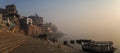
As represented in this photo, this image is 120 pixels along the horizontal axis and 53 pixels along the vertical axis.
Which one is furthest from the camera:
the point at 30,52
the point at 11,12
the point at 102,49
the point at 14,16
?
the point at 11,12

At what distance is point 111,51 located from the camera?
59.7 meters

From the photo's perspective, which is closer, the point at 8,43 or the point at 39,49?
the point at 8,43

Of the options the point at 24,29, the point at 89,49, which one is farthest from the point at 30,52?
the point at 24,29

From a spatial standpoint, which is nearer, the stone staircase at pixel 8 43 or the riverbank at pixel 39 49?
the stone staircase at pixel 8 43

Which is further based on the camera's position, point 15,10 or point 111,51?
point 15,10

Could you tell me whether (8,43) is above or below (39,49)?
above

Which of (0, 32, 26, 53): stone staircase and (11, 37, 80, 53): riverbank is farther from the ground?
(0, 32, 26, 53): stone staircase

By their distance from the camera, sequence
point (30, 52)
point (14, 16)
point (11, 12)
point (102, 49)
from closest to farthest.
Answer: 1. point (30, 52)
2. point (102, 49)
3. point (14, 16)
4. point (11, 12)

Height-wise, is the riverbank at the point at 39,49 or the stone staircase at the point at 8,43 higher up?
the stone staircase at the point at 8,43

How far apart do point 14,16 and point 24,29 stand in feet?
34.4

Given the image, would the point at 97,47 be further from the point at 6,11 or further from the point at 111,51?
the point at 6,11

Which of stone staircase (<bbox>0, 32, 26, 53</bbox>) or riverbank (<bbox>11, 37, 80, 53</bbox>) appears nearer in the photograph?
stone staircase (<bbox>0, 32, 26, 53</bbox>)

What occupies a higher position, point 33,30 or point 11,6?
point 11,6

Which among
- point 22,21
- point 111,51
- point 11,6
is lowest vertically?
point 111,51
